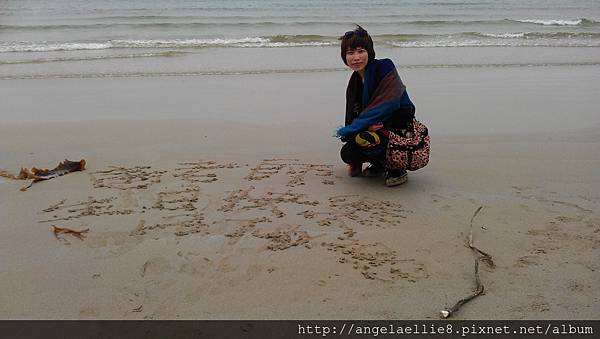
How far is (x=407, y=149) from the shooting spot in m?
3.92

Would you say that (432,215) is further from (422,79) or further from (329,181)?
(422,79)

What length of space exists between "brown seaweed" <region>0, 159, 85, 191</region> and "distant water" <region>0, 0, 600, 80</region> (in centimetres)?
503

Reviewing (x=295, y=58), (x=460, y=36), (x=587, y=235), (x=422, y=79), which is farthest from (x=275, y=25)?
(x=587, y=235)

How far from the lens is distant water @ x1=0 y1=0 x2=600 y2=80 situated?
413 inches

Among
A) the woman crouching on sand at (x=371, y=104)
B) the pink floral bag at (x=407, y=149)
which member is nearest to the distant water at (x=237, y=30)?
the woman crouching on sand at (x=371, y=104)

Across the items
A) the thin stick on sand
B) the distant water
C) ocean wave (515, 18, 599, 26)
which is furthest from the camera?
ocean wave (515, 18, 599, 26)

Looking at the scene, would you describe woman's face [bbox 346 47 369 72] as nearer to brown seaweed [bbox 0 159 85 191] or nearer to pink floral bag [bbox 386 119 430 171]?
pink floral bag [bbox 386 119 430 171]

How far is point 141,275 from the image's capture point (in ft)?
9.13

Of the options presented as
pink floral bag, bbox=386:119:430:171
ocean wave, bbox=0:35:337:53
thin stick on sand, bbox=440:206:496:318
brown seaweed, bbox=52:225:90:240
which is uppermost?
ocean wave, bbox=0:35:337:53

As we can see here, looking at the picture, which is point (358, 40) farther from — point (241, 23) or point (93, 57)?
point (241, 23)

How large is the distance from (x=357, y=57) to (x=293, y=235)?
131cm

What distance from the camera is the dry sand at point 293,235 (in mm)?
2547

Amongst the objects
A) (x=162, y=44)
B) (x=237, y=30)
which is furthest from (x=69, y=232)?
(x=237, y=30)

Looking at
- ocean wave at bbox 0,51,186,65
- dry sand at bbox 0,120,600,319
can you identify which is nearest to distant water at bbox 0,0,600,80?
ocean wave at bbox 0,51,186,65
